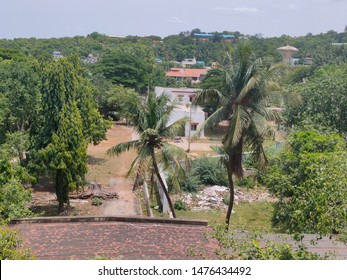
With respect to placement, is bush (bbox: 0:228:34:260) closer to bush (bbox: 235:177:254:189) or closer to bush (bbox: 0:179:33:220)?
bush (bbox: 0:179:33:220)

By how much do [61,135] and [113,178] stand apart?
267 inches

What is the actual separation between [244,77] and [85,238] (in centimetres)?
612

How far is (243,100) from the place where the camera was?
11.5 meters

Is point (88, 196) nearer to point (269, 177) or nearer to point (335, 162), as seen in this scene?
point (269, 177)

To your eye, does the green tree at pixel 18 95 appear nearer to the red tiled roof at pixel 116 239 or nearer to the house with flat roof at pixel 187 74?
the red tiled roof at pixel 116 239

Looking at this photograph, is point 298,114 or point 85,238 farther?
point 298,114

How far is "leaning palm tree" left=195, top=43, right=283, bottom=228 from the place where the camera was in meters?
11.1

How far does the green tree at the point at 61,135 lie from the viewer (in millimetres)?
16672

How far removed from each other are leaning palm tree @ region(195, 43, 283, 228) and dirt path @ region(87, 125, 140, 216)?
26.3ft

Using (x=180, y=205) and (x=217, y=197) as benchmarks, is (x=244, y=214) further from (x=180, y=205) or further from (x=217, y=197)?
(x=180, y=205)

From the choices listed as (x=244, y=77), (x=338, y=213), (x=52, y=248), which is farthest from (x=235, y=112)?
(x=52, y=248)

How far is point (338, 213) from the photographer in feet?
23.0

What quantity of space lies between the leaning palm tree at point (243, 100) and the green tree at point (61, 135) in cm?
726

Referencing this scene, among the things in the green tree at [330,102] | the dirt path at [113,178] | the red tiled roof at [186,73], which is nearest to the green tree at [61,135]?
the dirt path at [113,178]
